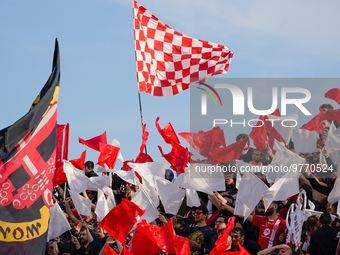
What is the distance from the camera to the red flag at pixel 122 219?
11.0 metres

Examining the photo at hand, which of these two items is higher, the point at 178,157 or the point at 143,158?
the point at 178,157

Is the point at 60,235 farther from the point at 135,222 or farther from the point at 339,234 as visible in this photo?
the point at 339,234

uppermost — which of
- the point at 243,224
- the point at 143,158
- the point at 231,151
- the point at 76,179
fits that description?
the point at 231,151

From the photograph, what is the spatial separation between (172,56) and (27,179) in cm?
768

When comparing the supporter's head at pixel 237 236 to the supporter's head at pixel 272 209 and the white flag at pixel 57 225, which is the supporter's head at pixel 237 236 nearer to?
the supporter's head at pixel 272 209

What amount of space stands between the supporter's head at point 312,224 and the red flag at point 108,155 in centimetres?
559

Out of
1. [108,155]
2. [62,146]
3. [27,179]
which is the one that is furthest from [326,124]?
[27,179]

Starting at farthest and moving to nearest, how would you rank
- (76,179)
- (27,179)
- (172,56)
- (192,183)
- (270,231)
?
(172,56), (76,179), (192,183), (270,231), (27,179)

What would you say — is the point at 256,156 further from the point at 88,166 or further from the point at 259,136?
the point at 88,166

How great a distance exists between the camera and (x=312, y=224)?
10.4m

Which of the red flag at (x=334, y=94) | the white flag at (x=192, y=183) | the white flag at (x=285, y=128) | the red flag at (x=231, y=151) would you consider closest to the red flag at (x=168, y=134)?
the red flag at (x=231, y=151)

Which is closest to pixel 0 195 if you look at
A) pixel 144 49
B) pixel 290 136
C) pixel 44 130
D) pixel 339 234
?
pixel 44 130

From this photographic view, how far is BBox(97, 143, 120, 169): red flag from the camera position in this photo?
14925 millimetres

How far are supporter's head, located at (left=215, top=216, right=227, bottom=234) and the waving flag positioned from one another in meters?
2.61
